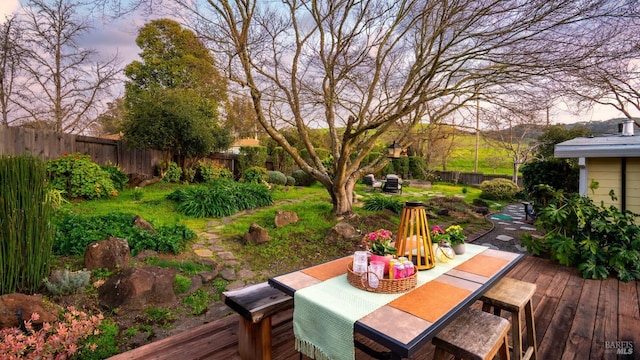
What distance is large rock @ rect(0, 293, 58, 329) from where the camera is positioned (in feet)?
6.64

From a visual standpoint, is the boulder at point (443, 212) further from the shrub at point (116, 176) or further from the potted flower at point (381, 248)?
the shrub at point (116, 176)

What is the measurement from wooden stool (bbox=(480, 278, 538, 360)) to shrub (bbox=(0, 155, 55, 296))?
3644 mm

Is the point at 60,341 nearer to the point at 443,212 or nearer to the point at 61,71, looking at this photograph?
the point at 443,212

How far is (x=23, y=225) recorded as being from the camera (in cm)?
246

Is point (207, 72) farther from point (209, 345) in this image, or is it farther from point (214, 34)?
point (209, 345)

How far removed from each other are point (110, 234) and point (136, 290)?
1433 millimetres

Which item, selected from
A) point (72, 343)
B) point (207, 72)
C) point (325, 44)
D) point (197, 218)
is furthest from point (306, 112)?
point (72, 343)

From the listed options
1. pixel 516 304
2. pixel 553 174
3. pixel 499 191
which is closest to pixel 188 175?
pixel 516 304

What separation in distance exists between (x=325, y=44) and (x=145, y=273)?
475 cm

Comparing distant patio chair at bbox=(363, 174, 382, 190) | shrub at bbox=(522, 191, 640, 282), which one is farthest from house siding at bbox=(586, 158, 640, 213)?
distant patio chair at bbox=(363, 174, 382, 190)

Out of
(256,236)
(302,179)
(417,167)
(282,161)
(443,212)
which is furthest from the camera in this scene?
(417,167)

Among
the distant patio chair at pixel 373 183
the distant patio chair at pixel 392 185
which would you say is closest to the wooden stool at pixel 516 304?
the distant patio chair at pixel 392 185

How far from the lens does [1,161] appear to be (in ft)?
7.88

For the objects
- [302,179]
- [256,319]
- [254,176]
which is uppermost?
[254,176]
